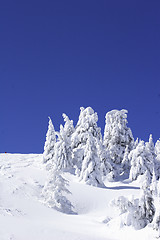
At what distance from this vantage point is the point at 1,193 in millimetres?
30516

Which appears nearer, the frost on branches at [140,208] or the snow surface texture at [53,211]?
the snow surface texture at [53,211]

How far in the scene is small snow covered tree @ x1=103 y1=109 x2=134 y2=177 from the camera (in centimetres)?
5159

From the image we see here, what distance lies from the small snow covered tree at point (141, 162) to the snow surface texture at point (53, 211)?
1850 millimetres

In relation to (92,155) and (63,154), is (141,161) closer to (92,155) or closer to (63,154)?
(92,155)

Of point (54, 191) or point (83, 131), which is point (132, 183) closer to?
point (83, 131)

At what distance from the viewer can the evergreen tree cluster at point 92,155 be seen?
3234cm

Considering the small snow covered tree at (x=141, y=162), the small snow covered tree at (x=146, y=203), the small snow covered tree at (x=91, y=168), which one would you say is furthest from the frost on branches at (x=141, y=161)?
the small snow covered tree at (x=146, y=203)

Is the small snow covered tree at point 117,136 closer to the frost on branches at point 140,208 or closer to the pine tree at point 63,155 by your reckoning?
the pine tree at point 63,155

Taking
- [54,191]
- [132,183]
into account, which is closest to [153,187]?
[54,191]

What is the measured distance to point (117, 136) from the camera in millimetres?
52312

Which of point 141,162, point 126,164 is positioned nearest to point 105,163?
point 126,164

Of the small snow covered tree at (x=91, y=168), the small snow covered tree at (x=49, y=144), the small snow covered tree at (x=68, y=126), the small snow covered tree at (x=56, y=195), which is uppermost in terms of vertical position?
the small snow covered tree at (x=68, y=126)

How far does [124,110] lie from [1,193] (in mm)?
30841

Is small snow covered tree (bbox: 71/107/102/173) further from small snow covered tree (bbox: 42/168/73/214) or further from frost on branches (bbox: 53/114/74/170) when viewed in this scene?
small snow covered tree (bbox: 42/168/73/214)
